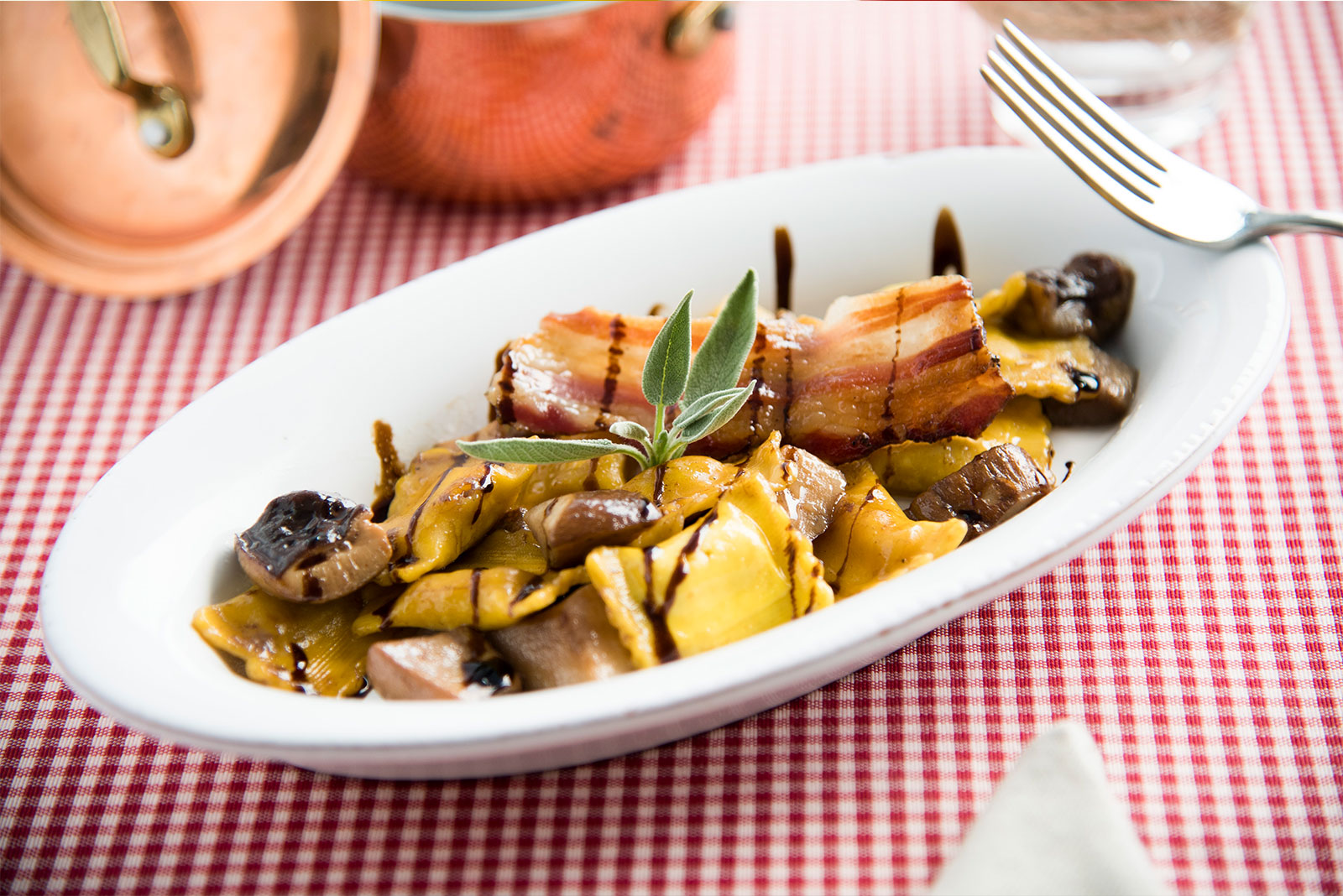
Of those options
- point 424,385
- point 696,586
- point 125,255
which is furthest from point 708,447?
point 125,255

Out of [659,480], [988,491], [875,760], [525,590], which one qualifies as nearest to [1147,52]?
[988,491]

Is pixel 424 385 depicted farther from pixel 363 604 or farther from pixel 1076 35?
pixel 1076 35

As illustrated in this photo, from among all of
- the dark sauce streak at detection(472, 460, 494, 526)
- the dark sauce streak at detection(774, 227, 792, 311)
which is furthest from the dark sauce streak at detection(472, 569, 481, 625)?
the dark sauce streak at detection(774, 227, 792, 311)

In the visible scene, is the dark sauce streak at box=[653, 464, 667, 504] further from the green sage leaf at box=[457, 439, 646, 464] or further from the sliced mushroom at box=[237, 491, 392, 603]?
the sliced mushroom at box=[237, 491, 392, 603]

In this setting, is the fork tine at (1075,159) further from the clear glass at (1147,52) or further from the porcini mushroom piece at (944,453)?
the clear glass at (1147,52)

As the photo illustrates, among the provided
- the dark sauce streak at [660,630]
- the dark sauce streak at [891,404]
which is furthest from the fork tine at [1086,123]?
the dark sauce streak at [660,630]

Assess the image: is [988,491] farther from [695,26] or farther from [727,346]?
[695,26]
